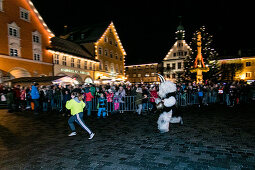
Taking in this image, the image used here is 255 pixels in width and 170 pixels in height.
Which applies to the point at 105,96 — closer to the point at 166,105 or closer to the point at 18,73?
the point at 166,105

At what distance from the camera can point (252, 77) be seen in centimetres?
4247

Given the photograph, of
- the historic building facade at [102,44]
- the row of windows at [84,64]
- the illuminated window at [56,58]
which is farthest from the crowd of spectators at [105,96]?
the historic building facade at [102,44]

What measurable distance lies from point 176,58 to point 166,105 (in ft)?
135

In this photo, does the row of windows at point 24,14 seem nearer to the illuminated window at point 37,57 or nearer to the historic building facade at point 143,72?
the illuminated window at point 37,57

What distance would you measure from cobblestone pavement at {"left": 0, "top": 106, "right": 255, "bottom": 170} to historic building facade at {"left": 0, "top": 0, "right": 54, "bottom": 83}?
1649 centimetres

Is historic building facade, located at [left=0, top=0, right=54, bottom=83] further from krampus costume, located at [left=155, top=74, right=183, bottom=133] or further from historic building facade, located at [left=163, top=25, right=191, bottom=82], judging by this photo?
historic building facade, located at [left=163, top=25, right=191, bottom=82]

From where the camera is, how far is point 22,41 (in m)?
22.1

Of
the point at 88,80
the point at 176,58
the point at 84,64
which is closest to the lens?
the point at 84,64

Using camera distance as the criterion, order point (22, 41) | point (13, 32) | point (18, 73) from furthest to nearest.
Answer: point (22, 41) < point (18, 73) < point (13, 32)

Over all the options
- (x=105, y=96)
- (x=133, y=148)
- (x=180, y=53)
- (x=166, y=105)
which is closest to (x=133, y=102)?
(x=105, y=96)

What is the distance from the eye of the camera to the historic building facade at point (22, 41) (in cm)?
1997

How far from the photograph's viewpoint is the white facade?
43.6 metres

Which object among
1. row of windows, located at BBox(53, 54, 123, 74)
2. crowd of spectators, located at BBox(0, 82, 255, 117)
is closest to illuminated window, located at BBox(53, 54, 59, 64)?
row of windows, located at BBox(53, 54, 123, 74)

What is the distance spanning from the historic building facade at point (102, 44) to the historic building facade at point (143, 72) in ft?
43.5
